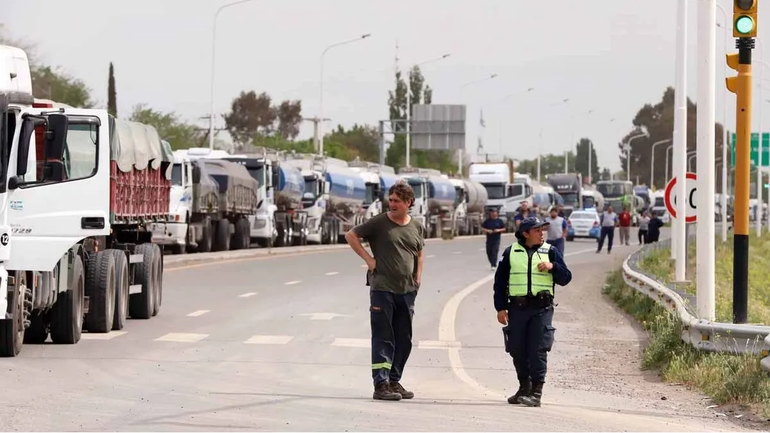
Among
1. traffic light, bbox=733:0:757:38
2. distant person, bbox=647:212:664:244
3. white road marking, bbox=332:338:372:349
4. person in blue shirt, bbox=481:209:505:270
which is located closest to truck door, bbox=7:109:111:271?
white road marking, bbox=332:338:372:349

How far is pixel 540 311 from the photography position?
12062mm

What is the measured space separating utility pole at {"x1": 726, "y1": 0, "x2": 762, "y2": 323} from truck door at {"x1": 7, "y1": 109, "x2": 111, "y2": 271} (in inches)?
255

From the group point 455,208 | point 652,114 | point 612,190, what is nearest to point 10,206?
point 455,208

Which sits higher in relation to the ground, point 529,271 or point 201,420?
point 529,271

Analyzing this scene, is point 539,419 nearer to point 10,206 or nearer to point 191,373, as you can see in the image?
point 191,373

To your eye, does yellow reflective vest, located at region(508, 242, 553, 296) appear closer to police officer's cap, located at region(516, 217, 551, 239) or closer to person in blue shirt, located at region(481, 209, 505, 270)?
police officer's cap, located at region(516, 217, 551, 239)

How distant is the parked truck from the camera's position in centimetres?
1448

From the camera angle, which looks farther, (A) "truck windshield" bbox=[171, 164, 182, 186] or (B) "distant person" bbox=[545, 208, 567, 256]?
(A) "truck windshield" bbox=[171, 164, 182, 186]

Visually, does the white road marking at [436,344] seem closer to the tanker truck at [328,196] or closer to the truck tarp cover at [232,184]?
the truck tarp cover at [232,184]

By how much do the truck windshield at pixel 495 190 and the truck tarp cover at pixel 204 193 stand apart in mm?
44693

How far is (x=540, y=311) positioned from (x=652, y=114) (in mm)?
170861

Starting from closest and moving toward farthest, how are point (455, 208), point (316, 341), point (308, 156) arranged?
point (316, 341) < point (308, 156) < point (455, 208)

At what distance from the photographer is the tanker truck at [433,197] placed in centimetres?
6975

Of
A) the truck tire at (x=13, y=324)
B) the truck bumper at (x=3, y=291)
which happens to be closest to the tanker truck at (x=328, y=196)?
the truck tire at (x=13, y=324)
